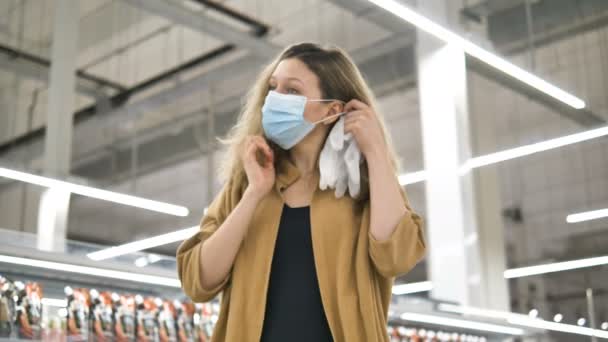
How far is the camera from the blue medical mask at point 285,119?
146cm

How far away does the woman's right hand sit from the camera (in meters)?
1.43

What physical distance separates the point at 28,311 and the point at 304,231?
1.95 meters

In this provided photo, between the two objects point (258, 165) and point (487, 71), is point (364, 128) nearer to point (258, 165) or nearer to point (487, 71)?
point (258, 165)

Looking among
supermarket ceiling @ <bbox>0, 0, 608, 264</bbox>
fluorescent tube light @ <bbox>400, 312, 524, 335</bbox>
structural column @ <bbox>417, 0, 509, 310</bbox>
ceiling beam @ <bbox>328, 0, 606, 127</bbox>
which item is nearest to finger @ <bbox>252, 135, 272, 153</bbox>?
fluorescent tube light @ <bbox>400, 312, 524, 335</bbox>

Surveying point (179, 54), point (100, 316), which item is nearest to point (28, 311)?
point (100, 316)

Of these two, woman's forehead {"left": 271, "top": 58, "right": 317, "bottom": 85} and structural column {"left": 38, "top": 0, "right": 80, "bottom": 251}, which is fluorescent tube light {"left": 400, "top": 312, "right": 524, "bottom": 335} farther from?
woman's forehead {"left": 271, "top": 58, "right": 317, "bottom": 85}

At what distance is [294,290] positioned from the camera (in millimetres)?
1397

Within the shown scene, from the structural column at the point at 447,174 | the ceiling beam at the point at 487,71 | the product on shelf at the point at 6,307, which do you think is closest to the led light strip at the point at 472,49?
the structural column at the point at 447,174

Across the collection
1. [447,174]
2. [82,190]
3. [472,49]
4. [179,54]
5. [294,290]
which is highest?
[179,54]

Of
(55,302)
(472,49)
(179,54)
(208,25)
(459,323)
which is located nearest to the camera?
(55,302)

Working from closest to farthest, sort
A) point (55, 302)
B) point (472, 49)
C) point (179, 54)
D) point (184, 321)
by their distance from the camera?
point (55, 302) < point (184, 321) < point (472, 49) < point (179, 54)

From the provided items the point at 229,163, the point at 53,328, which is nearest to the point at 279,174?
the point at 229,163

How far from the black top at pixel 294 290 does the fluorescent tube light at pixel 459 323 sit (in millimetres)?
3262

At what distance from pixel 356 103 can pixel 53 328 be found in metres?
2.06
